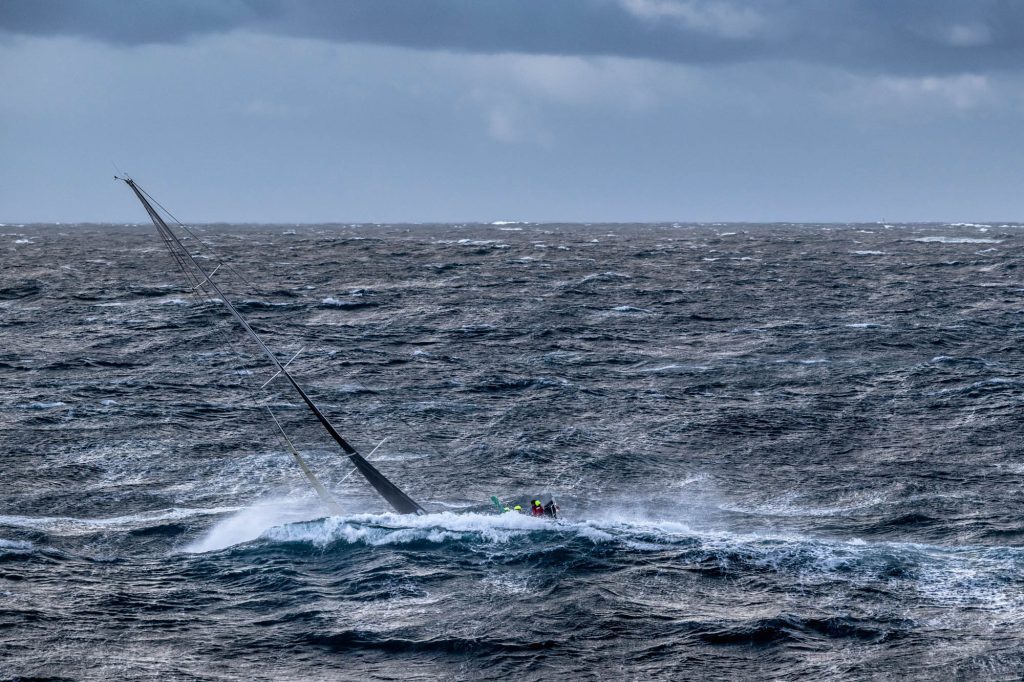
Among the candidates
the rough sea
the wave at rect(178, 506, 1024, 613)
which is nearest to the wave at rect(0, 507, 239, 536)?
the rough sea

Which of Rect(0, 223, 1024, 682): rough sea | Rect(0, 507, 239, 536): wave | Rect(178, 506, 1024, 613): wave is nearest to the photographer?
Rect(0, 223, 1024, 682): rough sea

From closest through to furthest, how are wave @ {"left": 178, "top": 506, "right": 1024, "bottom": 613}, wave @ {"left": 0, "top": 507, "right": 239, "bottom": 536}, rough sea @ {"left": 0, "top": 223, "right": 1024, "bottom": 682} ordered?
rough sea @ {"left": 0, "top": 223, "right": 1024, "bottom": 682}, wave @ {"left": 178, "top": 506, "right": 1024, "bottom": 613}, wave @ {"left": 0, "top": 507, "right": 239, "bottom": 536}

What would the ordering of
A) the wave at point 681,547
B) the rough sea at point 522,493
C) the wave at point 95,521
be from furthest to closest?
the wave at point 95,521
the wave at point 681,547
the rough sea at point 522,493

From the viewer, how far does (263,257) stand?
506 feet

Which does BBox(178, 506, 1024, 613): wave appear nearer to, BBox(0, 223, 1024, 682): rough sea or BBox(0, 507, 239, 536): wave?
BBox(0, 223, 1024, 682): rough sea

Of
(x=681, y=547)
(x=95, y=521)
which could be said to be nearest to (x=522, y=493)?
(x=681, y=547)

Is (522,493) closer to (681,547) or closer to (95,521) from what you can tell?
(681,547)

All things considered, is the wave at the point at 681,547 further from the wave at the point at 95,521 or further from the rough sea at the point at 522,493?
the wave at the point at 95,521

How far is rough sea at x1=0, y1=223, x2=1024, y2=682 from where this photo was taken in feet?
88.3

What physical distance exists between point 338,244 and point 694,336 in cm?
12067

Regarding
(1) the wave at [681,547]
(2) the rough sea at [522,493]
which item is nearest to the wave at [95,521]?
(2) the rough sea at [522,493]

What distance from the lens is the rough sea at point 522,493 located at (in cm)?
2692

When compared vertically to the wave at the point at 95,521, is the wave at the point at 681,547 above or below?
above

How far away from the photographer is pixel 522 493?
4109 centimetres
